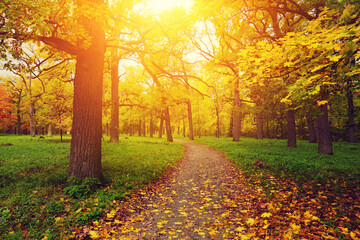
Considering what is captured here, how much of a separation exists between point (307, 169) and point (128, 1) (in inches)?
398

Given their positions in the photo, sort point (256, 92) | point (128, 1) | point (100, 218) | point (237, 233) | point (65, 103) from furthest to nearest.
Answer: point (65, 103) < point (256, 92) < point (128, 1) < point (100, 218) < point (237, 233)

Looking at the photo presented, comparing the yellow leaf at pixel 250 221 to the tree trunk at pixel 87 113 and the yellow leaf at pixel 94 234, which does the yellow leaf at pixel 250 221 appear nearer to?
the yellow leaf at pixel 94 234

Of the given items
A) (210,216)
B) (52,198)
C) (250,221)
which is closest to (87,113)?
(52,198)

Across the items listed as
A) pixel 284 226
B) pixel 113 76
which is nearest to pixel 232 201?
pixel 284 226

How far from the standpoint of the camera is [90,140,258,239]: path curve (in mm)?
3508

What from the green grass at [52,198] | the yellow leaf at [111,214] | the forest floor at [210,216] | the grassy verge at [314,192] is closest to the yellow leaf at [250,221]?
the forest floor at [210,216]

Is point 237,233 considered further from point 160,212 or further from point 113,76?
point 113,76

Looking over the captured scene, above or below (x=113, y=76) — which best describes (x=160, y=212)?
below

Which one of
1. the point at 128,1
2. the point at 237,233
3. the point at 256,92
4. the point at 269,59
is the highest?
the point at 128,1

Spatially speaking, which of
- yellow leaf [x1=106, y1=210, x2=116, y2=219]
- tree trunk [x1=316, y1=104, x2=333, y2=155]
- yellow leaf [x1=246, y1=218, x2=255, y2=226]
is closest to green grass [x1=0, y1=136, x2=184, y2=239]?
yellow leaf [x1=106, y1=210, x2=116, y2=219]

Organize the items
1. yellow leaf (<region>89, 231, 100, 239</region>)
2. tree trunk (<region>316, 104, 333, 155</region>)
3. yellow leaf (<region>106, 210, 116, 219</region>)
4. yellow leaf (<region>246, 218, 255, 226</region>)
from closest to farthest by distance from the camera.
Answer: yellow leaf (<region>89, 231, 100, 239</region>) < yellow leaf (<region>246, 218, 255, 226</region>) < yellow leaf (<region>106, 210, 116, 219</region>) < tree trunk (<region>316, 104, 333, 155</region>)

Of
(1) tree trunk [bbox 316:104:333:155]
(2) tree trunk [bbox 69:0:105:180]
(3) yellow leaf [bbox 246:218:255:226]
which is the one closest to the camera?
(3) yellow leaf [bbox 246:218:255:226]

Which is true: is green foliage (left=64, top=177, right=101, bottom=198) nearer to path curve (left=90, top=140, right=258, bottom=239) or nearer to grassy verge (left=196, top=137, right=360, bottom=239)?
path curve (left=90, top=140, right=258, bottom=239)

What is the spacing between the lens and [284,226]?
3.56 m
